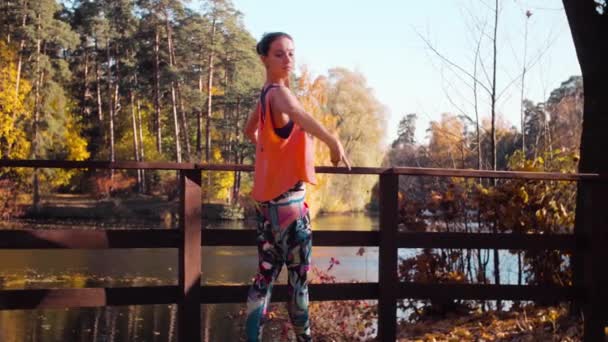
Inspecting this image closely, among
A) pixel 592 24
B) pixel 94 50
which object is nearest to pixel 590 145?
pixel 592 24

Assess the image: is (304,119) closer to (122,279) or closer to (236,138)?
(122,279)

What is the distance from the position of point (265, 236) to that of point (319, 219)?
81.4ft

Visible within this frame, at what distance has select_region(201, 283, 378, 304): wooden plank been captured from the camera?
3826mm

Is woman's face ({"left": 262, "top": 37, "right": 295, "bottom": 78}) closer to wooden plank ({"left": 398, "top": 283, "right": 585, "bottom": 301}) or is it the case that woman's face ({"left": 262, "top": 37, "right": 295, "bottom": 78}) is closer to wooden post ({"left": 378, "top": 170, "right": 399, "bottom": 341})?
wooden post ({"left": 378, "top": 170, "right": 399, "bottom": 341})

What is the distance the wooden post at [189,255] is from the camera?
12.3 ft

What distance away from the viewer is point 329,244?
158 inches

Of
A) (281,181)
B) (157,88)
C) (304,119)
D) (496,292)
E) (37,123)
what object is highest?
(157,88)

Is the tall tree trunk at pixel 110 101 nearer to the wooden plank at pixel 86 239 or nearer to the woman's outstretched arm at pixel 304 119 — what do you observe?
the wooden plank at pixel 86 239

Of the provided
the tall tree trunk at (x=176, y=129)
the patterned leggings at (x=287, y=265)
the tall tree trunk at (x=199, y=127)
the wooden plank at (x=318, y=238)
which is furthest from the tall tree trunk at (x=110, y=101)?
the patterned leggings at (x=287, y=265)

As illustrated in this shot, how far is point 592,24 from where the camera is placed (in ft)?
16.1

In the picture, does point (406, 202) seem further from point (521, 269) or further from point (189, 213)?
point (189, 213)

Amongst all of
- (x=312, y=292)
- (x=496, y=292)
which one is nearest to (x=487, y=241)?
(x=496, y=292)

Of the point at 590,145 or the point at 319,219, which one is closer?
the point at 590,145

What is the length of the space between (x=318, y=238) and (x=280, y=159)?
39.8 inches
